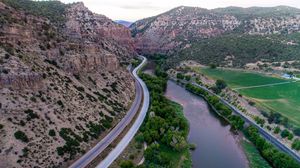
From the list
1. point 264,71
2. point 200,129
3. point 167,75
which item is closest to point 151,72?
point 167,75

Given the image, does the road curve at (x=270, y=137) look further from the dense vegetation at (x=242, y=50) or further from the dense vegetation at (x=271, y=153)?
the dense vegetation at (x=242, y=50)

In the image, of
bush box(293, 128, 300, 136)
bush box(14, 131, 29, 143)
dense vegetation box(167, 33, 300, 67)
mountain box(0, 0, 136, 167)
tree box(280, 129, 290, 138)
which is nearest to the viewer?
bush box(14, 131, 29, 143)

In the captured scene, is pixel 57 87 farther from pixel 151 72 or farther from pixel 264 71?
pixel 264 71

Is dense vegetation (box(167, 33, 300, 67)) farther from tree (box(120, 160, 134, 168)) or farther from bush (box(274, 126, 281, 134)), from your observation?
tree (box(120, 160, 134, 168))

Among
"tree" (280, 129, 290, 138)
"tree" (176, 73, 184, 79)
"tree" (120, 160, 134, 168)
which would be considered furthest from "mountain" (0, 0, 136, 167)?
"tree" (280, 129, 290, 138)

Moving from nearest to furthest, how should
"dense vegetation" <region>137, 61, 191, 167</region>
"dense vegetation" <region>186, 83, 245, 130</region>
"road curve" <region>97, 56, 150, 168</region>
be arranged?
"road curve" <region>97, 56, 150, 168</region> < "dense vegetation" <region>137, 61, 191, 167</region> < "dense vegetation" <region>186, 83, 245, 130</region>
